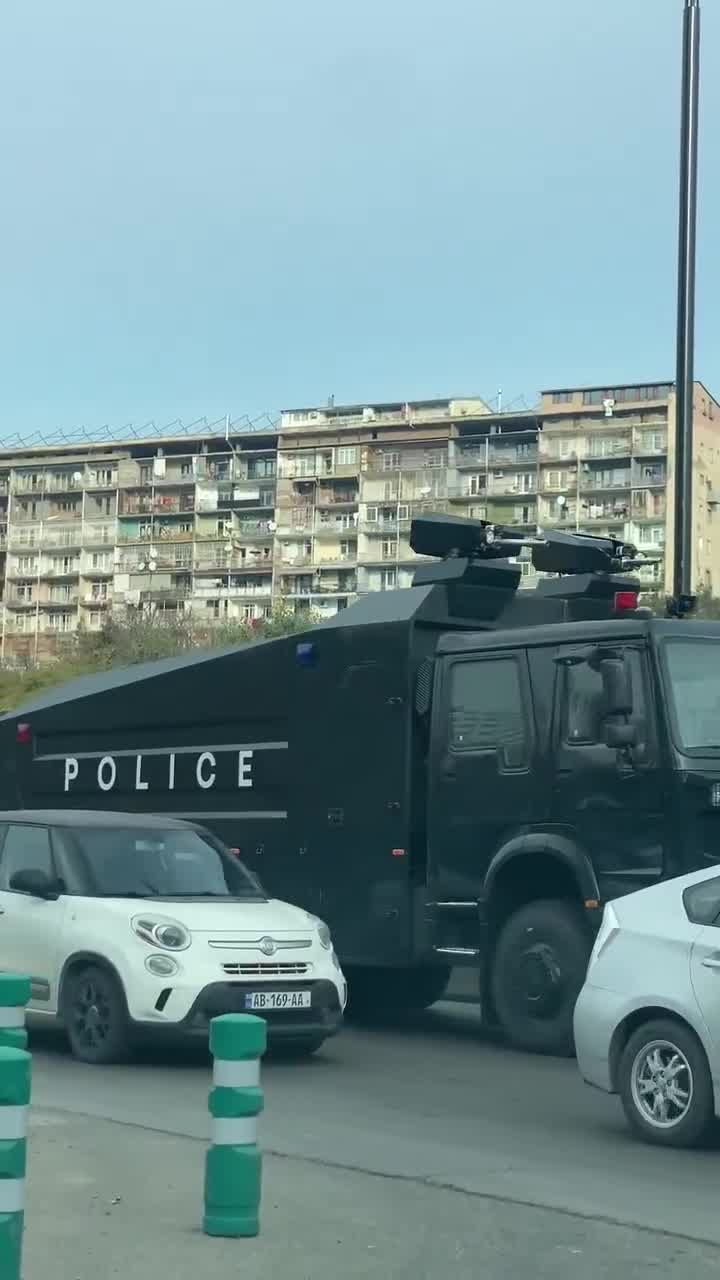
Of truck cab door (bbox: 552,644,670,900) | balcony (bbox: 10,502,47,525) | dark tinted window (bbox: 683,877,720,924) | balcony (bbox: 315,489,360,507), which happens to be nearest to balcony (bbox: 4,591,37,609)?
balcony (bbox: 10,502,47,525)

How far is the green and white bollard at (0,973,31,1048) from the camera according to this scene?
6.93m

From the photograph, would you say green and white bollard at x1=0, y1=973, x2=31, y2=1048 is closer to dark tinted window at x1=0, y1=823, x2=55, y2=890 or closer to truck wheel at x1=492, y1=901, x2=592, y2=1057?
dark tinted window at x1=0, y1=823, x2=55, y2=890

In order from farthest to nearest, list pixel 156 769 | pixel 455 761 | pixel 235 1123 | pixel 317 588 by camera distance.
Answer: pixel 317 588, pixel 156 769, pixel 455 761, pixel 235 1123

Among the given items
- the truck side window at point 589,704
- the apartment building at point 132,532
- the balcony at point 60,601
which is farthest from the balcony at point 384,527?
the truck side window at point 589,704

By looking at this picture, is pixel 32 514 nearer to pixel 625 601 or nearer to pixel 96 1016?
pixel 625 601

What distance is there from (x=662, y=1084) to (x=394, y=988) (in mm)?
6130

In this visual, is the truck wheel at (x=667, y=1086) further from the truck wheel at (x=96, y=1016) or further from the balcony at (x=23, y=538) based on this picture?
the balcony at (x=23, y=538)

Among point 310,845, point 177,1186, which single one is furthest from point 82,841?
point 177,1186

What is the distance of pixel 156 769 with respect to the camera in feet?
51.1

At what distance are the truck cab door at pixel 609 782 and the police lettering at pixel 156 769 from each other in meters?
3.20

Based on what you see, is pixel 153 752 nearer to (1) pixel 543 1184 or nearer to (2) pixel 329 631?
(2) pixel 329 631

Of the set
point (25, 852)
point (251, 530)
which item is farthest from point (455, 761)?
point (251, 530)

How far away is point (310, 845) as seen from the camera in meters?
14.2

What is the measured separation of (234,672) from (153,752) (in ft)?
3.90
